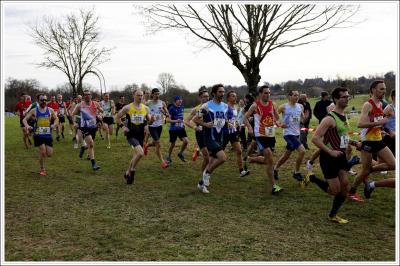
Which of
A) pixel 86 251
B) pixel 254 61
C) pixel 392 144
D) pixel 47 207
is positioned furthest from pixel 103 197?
pixel 254 61

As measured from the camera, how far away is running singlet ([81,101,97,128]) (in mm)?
10508

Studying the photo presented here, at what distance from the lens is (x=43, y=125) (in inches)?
367

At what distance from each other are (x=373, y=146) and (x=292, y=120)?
82.2 inches

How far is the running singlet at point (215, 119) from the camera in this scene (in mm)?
7621

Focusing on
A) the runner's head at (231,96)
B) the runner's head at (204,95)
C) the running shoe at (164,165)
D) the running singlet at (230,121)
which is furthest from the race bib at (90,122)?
the runner's head at (231,96)

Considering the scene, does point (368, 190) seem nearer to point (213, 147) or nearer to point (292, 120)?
point (292, 120)

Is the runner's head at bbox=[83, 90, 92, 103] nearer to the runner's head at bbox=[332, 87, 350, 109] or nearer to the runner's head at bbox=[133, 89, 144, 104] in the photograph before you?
the runner's head at bbox=[133, 89, 144, 104]

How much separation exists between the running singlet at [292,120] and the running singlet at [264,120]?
71 cm

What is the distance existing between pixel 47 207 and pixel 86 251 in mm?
2337

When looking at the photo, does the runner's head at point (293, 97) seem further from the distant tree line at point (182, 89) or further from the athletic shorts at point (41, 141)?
the distant tree line at point (182, 89)

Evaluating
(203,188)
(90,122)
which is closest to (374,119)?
(203,188)

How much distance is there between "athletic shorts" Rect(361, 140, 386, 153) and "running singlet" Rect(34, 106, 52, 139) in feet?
21.6

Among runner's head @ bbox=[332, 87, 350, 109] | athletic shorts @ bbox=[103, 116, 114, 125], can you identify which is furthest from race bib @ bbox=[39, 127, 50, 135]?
runner's head @ bbox=[332, 87, 350, 109]

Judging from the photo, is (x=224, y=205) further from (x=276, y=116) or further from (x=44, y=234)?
(x=44, y=234)
